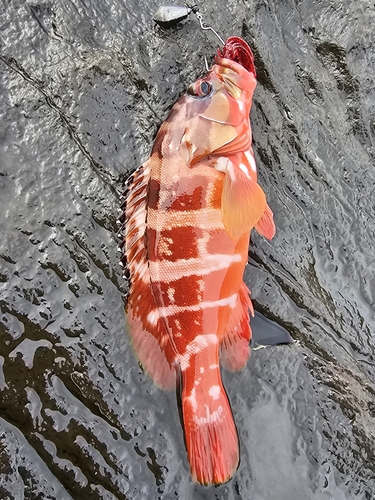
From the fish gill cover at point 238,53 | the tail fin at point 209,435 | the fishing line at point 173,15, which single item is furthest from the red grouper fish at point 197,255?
the fishing line at point 173,15

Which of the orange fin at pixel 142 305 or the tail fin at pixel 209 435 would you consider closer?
the tail fin at pixel 209 435

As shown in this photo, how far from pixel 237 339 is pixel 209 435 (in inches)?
18.7

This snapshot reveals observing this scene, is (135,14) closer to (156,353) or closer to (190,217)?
(190,217)

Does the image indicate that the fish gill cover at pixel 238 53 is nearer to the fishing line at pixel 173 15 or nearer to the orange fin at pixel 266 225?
the fishing line at pixel 173 15

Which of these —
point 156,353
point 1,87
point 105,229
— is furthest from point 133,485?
point 1,87

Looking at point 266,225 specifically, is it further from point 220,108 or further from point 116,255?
point 116,255

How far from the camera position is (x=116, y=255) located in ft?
8.41

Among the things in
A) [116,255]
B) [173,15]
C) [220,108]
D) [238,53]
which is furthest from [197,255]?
[173,15]

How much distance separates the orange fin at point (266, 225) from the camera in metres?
2.65

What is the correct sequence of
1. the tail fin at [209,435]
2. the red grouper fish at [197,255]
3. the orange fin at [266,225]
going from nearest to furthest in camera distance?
the tail fin at [209,435], the red grouper fish at [197,255], the orange fin at [266,225]

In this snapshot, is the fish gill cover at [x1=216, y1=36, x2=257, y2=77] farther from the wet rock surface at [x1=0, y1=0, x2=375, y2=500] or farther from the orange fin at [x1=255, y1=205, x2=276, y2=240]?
the orange fin at [x1=255, y1=205, x2=276, y2=240]

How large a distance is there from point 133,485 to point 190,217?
1.22m

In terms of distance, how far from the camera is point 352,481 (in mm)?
2357

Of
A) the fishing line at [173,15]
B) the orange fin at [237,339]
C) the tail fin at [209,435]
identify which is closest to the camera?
the tail fin at [209,435]
